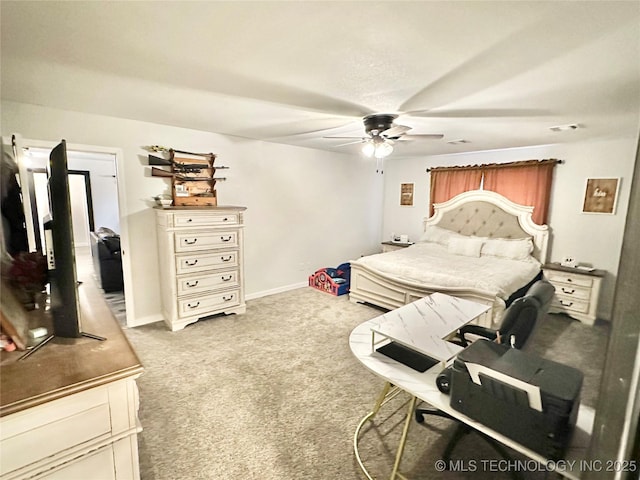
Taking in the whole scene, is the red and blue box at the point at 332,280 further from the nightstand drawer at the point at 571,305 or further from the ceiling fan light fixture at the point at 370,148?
the nightstand drawer at the point at 571,305

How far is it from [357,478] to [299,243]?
11.3 feet

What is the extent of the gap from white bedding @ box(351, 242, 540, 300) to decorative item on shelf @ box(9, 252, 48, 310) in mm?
3153

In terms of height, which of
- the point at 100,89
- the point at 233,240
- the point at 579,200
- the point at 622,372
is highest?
the point at 100,89

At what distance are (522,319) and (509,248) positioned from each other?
2900mm

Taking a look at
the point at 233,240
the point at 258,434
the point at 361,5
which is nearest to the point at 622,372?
the point at 361,5

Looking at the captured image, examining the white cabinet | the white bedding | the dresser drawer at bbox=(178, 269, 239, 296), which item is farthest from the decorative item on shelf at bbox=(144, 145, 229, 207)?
the white cabinet

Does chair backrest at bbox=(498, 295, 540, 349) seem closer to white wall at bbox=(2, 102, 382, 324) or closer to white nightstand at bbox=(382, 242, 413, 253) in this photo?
white wall at bbox=(2, 102, 382, 324)

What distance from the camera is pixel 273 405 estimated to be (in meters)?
A: 2.10

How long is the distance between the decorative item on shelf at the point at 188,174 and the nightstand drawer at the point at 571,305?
14.5 ft

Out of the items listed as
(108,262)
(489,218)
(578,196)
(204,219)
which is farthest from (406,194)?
(108,262)

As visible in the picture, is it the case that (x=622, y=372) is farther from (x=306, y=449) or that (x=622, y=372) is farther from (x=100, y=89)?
(x=100, y=89)

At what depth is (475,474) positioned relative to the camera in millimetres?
1599

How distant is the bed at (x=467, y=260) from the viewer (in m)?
3.07

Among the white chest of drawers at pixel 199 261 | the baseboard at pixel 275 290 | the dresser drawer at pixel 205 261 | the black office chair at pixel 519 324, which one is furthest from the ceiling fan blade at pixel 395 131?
the baseboard at pixel 275 290
